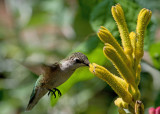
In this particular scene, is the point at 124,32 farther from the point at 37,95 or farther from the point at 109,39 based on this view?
the point at 37,95

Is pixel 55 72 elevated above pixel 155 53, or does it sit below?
below

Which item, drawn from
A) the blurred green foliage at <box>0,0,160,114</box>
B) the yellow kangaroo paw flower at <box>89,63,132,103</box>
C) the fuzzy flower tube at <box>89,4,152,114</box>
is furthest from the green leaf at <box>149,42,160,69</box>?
the yellow kangaroo paw flower at <box>89,63,132,103</box>

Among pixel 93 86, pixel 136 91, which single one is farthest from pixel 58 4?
pixel 136 91

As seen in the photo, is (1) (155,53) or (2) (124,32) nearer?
(2) (124,32)

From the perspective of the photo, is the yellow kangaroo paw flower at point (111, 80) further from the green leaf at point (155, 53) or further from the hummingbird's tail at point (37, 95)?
the green leaf at point (155, 53)

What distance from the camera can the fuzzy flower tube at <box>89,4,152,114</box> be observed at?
1.61m

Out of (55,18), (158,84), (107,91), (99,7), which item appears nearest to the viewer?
(99,7)

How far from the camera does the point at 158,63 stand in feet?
8.45

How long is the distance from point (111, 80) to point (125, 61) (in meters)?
0.13

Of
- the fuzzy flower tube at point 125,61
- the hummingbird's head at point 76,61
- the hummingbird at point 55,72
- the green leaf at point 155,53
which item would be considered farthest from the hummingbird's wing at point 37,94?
the green leaf at point 155,53

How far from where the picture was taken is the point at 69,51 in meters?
4.15

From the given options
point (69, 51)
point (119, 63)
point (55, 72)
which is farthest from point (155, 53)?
point (69, 51)

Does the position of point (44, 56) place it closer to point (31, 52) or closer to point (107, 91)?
point (31, 52)

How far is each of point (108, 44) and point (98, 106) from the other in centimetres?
261
